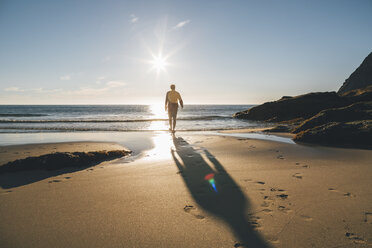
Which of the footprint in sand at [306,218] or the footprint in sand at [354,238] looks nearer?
the footprint in sand at [354,238]

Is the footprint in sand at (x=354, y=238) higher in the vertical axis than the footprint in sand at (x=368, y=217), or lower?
lower

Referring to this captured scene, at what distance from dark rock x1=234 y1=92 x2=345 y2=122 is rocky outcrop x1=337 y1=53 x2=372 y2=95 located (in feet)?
146

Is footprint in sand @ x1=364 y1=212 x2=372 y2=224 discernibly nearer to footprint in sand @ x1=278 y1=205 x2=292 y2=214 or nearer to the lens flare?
footprint in sand @ x1=278 y1=205 x2=292 y2=214

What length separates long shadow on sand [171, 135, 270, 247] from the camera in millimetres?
1826

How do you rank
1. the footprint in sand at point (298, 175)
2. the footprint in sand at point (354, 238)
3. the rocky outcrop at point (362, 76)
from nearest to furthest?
1. the footprint in sand at point (354, 238)
2. the footprint in sand at point (298, 175)
3. the rocky outcrop at point (362, 76)

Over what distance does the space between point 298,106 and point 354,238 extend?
22331 mm

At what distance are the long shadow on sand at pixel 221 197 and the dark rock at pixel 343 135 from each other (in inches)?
157

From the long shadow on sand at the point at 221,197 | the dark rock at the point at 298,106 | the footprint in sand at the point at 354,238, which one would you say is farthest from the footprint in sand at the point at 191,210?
the dark rock at the point at 298,106

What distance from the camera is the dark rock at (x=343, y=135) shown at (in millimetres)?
5766

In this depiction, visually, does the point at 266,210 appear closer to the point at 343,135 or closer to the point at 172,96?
the point at 343,135

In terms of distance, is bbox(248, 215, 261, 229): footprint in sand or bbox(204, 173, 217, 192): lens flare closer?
bbox(248, 215, 261, 229): footprint in sand

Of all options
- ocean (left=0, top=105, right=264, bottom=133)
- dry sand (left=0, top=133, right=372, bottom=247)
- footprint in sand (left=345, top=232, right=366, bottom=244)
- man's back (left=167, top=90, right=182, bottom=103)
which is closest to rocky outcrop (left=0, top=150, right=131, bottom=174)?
dry sand (left=0, top=133, right=372, bottom=247)

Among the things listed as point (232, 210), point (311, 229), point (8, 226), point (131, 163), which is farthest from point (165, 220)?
point (131, 163)

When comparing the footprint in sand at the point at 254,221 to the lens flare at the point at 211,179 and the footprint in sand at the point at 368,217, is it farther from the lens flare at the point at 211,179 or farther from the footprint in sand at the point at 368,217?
A: the footprint in sand at the point at 368,217
